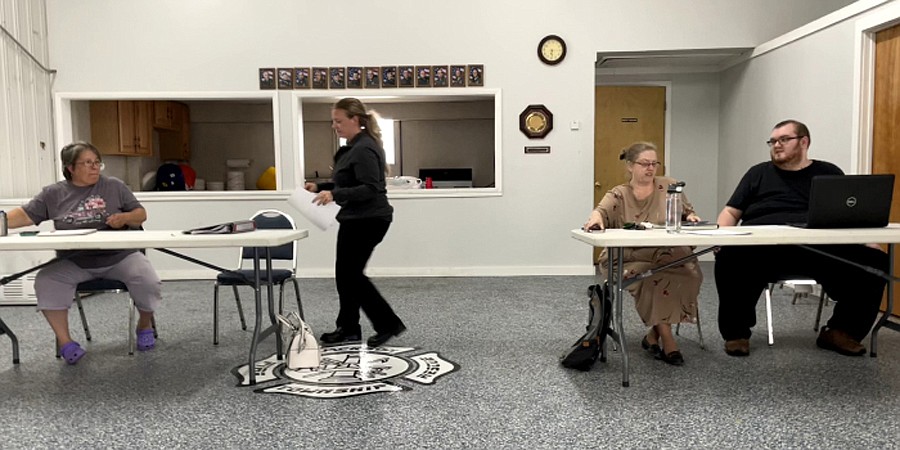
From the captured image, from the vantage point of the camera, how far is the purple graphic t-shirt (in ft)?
10.5

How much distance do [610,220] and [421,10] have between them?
3.55 meters

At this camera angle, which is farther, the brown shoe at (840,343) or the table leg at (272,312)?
the brown shoe at (840,343)

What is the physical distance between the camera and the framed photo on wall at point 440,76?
584 cm

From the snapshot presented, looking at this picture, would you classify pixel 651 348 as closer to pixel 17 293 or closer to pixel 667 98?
pixel 667 98

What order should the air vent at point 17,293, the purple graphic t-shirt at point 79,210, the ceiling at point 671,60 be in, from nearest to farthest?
the purple graphic t-shirt at point 79,210, the air vent at point 17,293, the ceiling at point 671,60

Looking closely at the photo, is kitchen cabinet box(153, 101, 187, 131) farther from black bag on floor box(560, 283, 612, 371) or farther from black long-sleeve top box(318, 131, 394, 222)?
black bag on floor box(560, 283, 612, 371)

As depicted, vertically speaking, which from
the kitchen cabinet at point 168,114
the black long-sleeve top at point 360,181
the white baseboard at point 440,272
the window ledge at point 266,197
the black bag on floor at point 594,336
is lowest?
the white baseboard at point 440,272

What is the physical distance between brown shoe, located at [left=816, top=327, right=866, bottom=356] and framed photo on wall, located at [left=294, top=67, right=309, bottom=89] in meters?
4.64

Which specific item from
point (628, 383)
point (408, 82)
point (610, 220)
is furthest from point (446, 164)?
point (628, 383)

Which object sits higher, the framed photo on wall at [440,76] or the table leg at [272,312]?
the framed photo on wall at [440,76]

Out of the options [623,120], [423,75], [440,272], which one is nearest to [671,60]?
[623,120]

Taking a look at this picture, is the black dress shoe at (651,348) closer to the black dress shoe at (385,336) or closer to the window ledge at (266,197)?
the black dress shoe at (385,336)

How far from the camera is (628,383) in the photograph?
265cm

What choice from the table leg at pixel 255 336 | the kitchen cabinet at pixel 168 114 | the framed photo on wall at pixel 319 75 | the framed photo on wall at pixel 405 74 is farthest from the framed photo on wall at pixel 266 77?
the table leg at pixel 255 336
